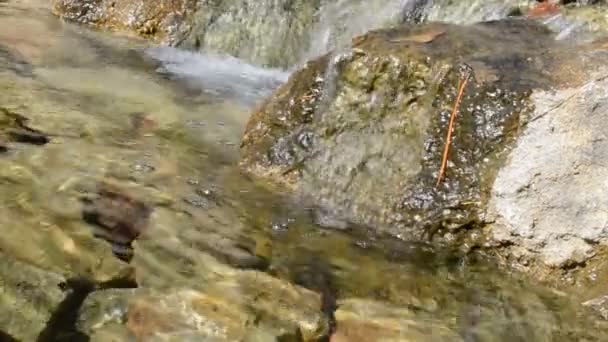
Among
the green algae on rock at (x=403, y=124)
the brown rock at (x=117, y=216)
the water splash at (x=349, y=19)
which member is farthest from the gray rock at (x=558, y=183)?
the water splash at (x=349, y=19)

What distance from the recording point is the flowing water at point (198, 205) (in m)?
3.54

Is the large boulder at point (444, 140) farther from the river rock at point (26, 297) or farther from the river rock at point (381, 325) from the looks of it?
the river rock at point (26, 297)

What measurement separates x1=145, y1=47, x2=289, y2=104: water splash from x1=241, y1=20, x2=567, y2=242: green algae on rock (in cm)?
170

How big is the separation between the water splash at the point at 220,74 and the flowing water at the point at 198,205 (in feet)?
0.16

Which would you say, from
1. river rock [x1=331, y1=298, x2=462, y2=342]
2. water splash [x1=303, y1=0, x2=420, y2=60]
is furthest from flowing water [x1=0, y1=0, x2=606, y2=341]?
water splash [x1=303, y1=0, x2=420, y2=60]

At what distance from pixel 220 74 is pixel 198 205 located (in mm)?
3337

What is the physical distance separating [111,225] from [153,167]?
935 millimetres

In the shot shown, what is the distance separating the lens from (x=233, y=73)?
24.7ft

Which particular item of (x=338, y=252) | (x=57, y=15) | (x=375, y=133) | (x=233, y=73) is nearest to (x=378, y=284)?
(x=338, y=252)

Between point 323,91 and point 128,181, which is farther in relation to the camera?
point 323,91

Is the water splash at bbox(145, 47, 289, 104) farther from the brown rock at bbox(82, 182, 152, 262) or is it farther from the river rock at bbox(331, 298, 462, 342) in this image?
the river rock at bbox(331, 298, 462, 342)

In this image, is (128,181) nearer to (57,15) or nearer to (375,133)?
(375,133)

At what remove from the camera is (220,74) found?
7418 millimetres

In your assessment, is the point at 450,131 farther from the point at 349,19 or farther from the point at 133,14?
the point at 133,14
